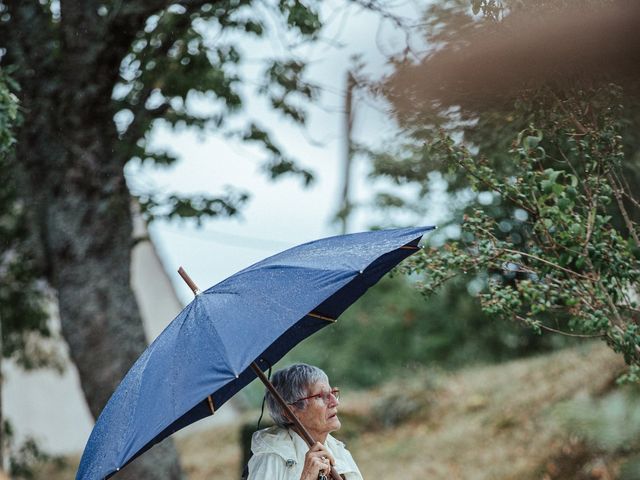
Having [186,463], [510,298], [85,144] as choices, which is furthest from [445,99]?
[186,463]

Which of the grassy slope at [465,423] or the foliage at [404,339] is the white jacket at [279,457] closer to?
the grassy slope at [465,423]

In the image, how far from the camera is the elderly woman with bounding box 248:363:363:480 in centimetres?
386

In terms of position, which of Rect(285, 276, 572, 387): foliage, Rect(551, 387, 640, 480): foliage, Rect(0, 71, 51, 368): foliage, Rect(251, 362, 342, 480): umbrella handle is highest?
Rect(251, 362, 342, 480): umbrella handle

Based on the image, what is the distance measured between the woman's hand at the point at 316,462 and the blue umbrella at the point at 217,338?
426 mm

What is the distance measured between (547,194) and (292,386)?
4.91 ft

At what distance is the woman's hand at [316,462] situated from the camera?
145 inches

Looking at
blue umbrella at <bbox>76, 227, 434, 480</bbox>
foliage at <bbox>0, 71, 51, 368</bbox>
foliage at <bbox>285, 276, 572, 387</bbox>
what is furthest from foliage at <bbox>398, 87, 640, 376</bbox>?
foliage at <bbox>285, 276, 572, 387</bbox>

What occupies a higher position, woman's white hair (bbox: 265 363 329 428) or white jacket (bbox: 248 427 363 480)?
woman's white hair (bbox: 265 363 329 428)

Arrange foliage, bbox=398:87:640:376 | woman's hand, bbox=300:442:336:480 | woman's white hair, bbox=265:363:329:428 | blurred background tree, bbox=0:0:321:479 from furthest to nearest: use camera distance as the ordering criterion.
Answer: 1. blurred background tree, bbox=0:0:321:479
2. foliage, bbox=398:87:640:376
3. woman's white hair, bbox=265:363:329:428
4. woman's hand, bbox=300:442:336:480

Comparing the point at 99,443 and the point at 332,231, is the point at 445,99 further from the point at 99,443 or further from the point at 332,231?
the point at 332,231

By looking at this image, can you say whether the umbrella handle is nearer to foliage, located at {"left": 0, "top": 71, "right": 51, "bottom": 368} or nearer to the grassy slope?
foliage, located at {"left": 0, "top": 71, "right": 51, "bottom": 368}

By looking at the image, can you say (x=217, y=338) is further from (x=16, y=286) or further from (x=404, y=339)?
(x=404, y=339)

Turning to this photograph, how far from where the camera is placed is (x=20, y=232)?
31.0ft

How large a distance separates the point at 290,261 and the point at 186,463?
1065cm
